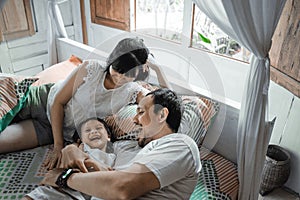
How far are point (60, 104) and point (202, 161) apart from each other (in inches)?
31.6

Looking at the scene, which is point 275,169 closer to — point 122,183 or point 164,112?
point 164,112

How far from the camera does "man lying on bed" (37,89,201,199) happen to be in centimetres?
93

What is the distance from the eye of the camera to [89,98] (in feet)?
4.51

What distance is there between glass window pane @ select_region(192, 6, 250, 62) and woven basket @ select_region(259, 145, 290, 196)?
105cm

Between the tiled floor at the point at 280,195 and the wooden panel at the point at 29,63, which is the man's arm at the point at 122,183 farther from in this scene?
the wooden panel at the point at 29,63

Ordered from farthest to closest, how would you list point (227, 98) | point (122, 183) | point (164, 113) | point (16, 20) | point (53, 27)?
point (16, 20)
point (53, 27)
point (227, 98)
point (164, 113)
point (122, 183)

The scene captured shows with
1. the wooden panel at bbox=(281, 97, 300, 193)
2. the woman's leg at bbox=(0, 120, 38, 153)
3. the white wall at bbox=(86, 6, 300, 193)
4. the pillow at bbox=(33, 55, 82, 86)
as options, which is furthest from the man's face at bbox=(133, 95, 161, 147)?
the wooden panel at bbox=(281, 97, 300, 193)

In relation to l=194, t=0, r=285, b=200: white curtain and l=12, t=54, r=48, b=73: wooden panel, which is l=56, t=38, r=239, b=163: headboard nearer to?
l=194, t=0, r=285, b=200: white curtain

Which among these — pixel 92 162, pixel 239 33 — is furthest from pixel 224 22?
pixel 92 162

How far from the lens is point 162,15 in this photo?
2.75 m

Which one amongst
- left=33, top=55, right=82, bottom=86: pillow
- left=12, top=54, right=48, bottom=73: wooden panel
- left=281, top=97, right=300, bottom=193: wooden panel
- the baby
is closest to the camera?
the baby

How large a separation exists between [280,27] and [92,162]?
4.74ft

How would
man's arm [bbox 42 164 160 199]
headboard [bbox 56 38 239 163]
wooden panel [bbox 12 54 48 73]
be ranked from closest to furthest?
man's arm [bbox 42 164 160 199] < headboard [bbox 56 38 239 163] < wooden panel [bbox 12 54 48 73]

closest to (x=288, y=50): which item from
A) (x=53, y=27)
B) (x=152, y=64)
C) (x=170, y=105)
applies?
(x=152, y=64)
